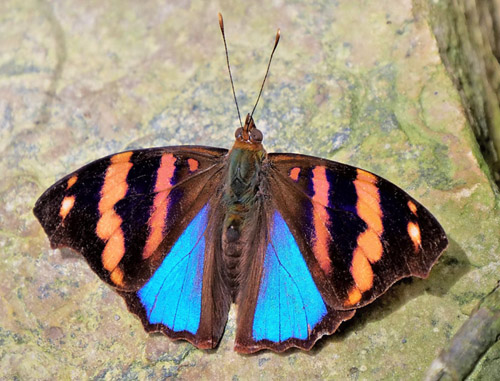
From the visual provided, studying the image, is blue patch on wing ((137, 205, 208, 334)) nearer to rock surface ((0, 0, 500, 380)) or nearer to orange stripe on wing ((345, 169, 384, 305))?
rock surface ((0, 0, 500, 380))

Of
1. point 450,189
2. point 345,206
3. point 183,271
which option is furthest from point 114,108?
point 450,189

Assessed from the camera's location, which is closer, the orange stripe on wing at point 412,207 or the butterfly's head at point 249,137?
the orange stripe on wing at point 412,207

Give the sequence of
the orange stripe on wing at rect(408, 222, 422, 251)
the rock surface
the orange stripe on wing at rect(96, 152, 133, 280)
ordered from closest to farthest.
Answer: the orange stripe on wing at rect(408, 222, 422, 251) → the orange stripe on wing at rect(96, 152, 133, 280) → the rock surface

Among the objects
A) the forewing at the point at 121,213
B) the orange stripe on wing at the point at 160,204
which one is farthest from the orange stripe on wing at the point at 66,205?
the orange stripe on wing at the point at 160,204

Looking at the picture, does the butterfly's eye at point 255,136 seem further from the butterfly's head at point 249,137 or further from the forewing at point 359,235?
the forewing at point 359,235

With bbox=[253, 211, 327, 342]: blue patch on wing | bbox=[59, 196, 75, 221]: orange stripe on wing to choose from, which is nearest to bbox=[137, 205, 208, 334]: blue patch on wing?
bbox=[253, 211, 327, 342]: blue patch on wing
